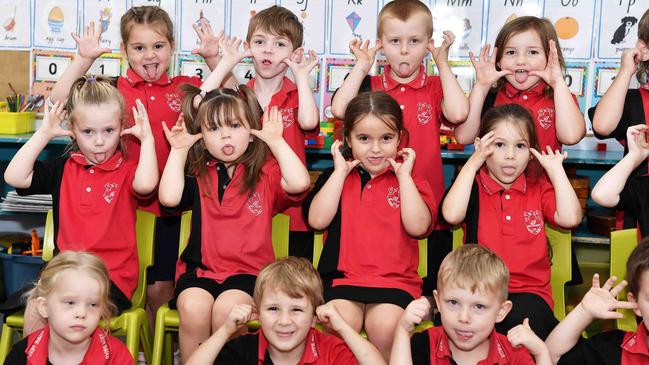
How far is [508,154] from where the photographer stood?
2.92 m

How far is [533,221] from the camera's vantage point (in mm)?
2930

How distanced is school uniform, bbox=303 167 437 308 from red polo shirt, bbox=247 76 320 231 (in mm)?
306

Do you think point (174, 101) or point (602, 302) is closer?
point (602, 302)

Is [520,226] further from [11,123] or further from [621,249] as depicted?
[11,123]

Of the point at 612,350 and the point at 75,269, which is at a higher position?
the point at 75,269

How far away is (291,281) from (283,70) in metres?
1.17

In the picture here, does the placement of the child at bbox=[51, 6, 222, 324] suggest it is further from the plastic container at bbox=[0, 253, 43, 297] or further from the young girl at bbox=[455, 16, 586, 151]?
the young girl at bbox=[455, 16, 586, 151]

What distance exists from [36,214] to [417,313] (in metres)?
2.62

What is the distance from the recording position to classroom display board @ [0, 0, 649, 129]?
3.97 metres

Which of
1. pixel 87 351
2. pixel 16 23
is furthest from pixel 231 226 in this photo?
pixel 16 23

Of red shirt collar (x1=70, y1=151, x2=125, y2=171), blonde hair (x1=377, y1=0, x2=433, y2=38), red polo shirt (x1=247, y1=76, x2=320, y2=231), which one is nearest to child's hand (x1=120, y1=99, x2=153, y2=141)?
red shirt collar (x1=70, y1=151, x2=125, y2=171)

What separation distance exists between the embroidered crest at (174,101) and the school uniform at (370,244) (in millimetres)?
781

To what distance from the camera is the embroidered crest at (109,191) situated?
3068mm

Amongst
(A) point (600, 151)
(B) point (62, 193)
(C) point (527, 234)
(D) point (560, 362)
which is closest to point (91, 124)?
(B) point (62, 193)
